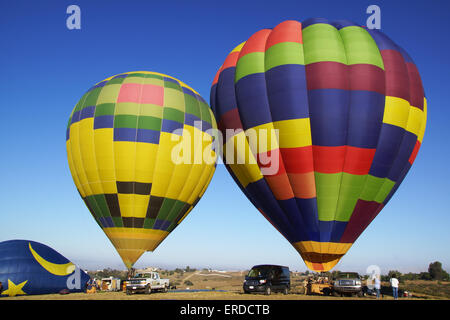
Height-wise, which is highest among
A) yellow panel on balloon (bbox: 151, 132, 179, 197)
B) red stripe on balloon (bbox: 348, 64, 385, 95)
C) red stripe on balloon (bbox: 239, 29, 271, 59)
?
red stripe on balloon (bbox: 239, 29, 271, 59)

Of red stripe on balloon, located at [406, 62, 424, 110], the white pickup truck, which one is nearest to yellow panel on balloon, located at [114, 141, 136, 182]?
the white pickup truck

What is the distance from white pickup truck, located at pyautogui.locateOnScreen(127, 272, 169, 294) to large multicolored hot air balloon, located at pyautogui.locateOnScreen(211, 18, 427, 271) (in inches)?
250

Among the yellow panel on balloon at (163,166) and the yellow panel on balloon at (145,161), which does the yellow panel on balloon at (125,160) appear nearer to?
the yellow panel on balloon at (145,161)

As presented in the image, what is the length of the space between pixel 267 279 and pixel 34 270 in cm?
1387

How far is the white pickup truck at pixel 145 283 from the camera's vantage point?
1762cm

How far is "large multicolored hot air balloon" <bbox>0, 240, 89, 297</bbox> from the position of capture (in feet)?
71.1

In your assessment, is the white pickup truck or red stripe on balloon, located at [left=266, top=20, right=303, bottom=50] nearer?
the white pickup truck

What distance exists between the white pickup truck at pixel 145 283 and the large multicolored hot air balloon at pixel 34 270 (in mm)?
7448

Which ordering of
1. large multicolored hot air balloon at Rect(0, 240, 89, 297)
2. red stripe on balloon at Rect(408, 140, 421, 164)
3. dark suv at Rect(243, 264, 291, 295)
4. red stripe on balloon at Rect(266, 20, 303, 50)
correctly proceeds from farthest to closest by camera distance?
large multicolored hot air balloon at Rect(0, 240, 89, 297)
red stripe on balloon at Rect(408, 140, 421, 164)
red stripe on balloon at Rect(266, 20, 303, 50)
dark suv at Rect(243, 264, 291, 295)

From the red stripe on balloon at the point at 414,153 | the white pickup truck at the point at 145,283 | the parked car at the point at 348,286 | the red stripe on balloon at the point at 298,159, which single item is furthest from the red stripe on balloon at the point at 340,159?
the white pickup truck at the point at 145,283

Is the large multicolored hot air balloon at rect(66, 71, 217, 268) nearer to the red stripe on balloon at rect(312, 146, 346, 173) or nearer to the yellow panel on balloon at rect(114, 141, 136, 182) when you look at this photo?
the yellow panel on balloon at rect(114, 141, 136, 182)

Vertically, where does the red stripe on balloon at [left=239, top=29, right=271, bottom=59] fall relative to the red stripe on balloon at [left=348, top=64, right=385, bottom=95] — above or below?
above

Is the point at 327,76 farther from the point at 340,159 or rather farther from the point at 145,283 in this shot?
the point at 145,283

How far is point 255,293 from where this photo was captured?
664 inches
